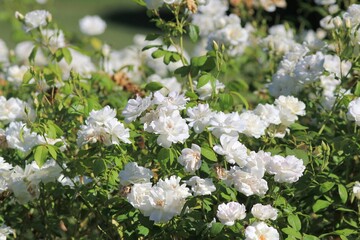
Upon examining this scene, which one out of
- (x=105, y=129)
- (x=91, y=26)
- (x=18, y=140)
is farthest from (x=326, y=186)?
(x=91, y=26)

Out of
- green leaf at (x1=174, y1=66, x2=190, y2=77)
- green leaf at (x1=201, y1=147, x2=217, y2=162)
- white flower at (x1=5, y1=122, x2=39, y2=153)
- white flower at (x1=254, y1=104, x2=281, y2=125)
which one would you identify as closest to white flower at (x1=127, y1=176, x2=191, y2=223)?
green leaf at (x1=201, y1=147, x2=217, y2=162)

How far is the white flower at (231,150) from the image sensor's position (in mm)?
2188

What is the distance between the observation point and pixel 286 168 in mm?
2195

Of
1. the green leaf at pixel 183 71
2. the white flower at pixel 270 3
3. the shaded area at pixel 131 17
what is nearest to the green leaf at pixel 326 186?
the green leaf at pixel 183 71

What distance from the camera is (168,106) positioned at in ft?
7.34

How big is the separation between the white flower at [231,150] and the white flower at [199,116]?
0.10m

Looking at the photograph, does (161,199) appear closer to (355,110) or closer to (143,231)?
(143,231)

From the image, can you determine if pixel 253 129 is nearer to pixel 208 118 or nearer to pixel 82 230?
pixel 208 118

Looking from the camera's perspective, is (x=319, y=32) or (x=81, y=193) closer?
(x=81, y=193)

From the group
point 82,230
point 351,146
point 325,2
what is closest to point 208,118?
point 351,146

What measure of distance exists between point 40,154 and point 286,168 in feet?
2.42

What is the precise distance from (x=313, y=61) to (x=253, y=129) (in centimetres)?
57

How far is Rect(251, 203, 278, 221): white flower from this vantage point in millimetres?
2145

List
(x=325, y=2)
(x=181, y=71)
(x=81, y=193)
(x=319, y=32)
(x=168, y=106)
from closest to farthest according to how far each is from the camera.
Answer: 1. (x=168, y=106)
2. (x=81, y=193)
3. (x=181, y=71)
4. (x=325, y=2)
5. (x=319, y=32)
